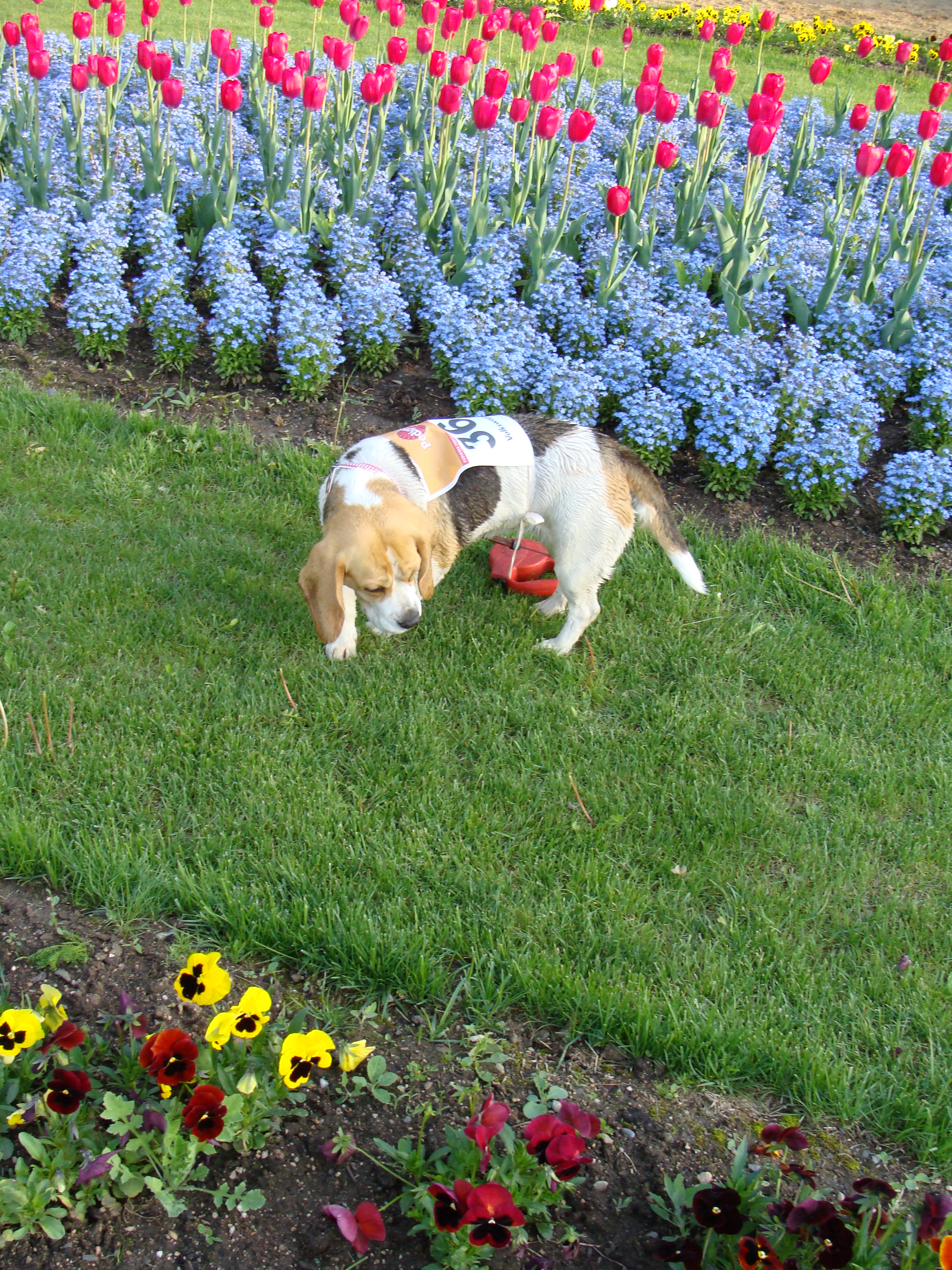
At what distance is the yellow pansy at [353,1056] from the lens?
2.47 m

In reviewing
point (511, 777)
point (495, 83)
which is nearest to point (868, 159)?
point (495, 83)

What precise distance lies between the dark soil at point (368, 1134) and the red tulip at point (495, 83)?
5.12 metres

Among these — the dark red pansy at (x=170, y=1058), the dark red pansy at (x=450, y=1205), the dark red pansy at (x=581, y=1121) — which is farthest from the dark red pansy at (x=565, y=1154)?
the dark red pansy at (x=170, y=1058)

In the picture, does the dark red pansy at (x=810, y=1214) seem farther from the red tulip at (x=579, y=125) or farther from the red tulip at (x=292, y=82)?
the red tulip at (x=292, y=82)

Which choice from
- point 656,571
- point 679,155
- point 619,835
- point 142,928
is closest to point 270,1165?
point 142,928

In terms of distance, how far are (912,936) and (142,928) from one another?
7.56 feet

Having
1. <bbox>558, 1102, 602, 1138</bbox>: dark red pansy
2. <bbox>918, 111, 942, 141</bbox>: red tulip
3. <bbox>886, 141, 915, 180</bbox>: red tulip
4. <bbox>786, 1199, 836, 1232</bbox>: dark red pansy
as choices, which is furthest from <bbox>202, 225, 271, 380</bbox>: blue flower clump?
<bbox>786, 1199, 836, 1232</bbox>: dark red pansy

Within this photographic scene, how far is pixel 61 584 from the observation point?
14.1 ft

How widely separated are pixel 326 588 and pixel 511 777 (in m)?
0.92

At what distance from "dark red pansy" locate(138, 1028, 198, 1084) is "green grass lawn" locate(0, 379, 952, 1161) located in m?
0.62

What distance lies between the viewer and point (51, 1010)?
7.83 ft

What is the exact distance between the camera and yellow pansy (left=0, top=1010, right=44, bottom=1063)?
224 centimetres

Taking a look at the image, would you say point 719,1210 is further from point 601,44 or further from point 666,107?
point 601,44

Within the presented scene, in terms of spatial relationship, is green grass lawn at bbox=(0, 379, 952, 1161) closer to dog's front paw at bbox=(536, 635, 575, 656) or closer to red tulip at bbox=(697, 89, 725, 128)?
dog's front paw at bbox=(536, 635, 575, 656)
